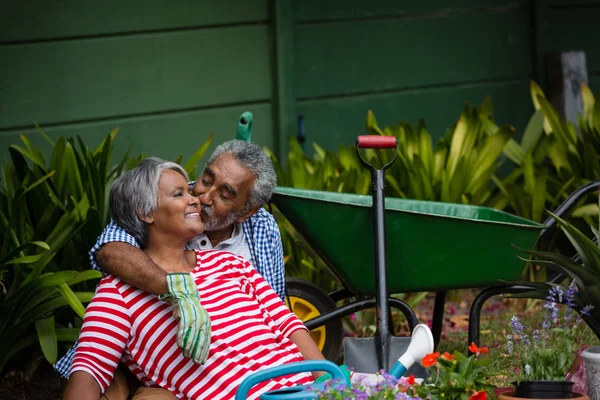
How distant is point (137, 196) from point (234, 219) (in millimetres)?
461

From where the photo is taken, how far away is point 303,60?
5828 millimetres

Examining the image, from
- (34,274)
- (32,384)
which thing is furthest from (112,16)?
(32,384)

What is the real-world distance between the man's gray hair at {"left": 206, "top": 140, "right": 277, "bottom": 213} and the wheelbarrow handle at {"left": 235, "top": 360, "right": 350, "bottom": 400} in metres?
0.94

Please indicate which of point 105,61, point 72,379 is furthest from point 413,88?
point 72,379

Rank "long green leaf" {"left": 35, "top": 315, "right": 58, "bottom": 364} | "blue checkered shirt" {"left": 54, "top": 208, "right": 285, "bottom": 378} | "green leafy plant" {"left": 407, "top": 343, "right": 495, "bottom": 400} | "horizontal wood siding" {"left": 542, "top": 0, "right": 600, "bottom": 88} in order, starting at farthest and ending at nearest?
"horizontal wood siding" {"left": 542, "top": 0, "right": 600, "bottom": 88} < "long green leaf" {"left": 35, "top": 315, "right": 58, "bottom": 364} < "blue checkered shirt" {"left": 54, "top": 208, "right": 285, "bottom": 378} < "green leafy plant" {"left": 407, "top": 343, "right": 495, "bottom": 400}

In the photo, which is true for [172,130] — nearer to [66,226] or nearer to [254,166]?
[66,226]

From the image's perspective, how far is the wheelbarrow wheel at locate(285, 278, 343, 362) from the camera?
13.3 ft

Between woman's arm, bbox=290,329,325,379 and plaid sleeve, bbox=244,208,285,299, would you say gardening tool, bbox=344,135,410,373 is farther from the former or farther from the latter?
woman's arm, bbox=290,329,325,379

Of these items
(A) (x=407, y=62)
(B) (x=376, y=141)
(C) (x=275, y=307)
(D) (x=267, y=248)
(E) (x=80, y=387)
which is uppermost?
(A) (x=407, y=62)

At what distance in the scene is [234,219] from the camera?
3264mm

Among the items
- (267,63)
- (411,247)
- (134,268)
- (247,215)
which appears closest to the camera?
(134,268)

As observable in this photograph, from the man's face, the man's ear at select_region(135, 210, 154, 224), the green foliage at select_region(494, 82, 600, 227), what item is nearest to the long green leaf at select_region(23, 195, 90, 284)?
the man's face

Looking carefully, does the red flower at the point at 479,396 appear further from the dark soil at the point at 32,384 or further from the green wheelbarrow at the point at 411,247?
the dark soil at the point at 32,384

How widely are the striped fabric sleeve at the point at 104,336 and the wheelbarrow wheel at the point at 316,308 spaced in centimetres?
133
